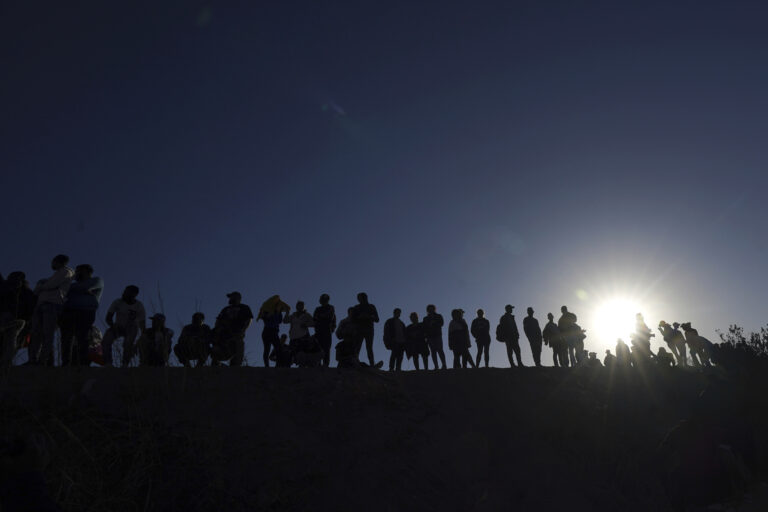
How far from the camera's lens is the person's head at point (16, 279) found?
6343mm

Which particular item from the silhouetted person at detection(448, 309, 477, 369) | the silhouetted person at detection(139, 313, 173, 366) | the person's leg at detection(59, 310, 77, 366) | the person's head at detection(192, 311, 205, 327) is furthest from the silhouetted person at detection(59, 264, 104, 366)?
the silhouetted person at detection(448, 309, 477, 369)

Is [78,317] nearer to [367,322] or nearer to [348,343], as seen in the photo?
[348,343]

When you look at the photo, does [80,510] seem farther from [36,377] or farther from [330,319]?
[330,319]

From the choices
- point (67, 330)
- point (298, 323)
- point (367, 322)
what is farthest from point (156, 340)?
point (367, 322)

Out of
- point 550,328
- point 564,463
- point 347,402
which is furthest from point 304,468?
point 550,328

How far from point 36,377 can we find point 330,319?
14.2ft

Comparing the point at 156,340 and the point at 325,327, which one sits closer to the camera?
the point at 156,340

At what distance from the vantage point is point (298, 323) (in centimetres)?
889

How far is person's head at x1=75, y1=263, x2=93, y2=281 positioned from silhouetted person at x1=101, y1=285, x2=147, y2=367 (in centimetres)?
82

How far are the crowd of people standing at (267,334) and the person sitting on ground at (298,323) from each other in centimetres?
2

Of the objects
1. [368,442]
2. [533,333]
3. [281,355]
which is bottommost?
[368,442]

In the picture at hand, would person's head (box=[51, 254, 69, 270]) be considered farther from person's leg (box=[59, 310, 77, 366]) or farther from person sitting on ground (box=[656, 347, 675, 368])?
person sitting on ground (box=[656, 347, 675, 368])

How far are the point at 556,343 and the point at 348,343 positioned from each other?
522 centimetres

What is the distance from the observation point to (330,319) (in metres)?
8.83
